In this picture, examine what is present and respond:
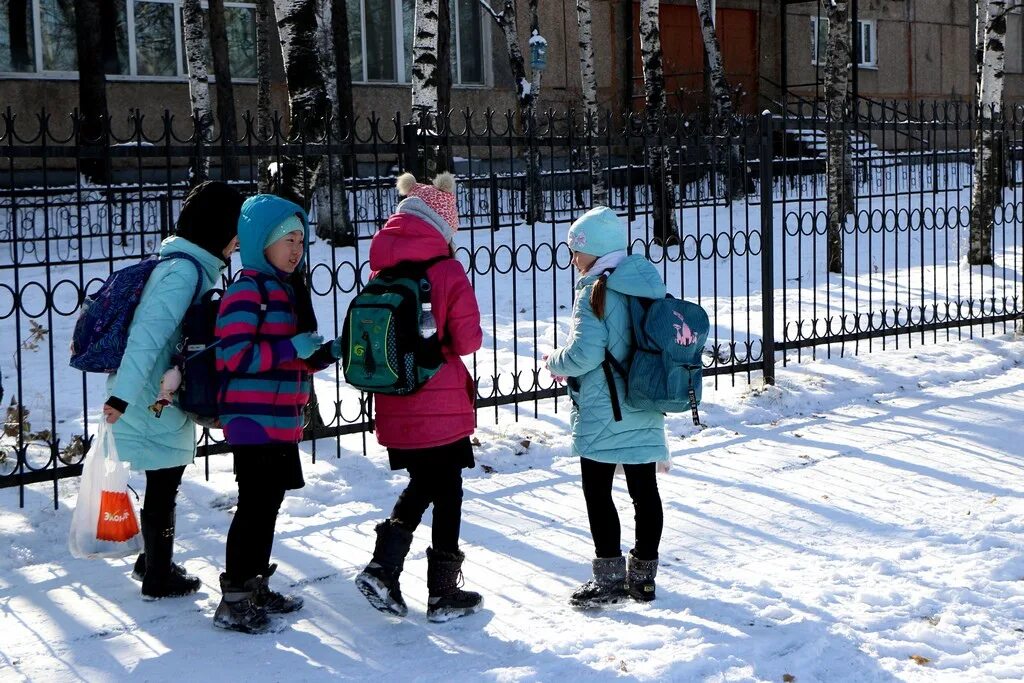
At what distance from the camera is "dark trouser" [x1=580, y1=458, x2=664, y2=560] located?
4.86m

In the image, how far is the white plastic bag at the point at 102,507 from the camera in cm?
480

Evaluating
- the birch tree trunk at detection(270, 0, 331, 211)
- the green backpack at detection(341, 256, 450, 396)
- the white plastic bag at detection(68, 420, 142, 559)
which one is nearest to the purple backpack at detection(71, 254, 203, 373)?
the white plastic bag at detection(68, 420, 142, 559)

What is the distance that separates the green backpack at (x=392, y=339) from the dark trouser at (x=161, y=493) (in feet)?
2.97

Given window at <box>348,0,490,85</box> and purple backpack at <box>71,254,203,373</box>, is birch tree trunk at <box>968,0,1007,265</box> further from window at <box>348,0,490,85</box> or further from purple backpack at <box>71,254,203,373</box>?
purple backpack at <box>71,254,203,373</box>

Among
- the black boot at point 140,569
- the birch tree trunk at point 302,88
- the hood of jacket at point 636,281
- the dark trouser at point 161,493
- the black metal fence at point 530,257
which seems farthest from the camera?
the birch tree trunk at point 302,88

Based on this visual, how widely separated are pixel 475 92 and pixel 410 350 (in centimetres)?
1997

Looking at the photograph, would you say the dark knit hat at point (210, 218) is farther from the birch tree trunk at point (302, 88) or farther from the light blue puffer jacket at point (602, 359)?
the birch tree trunk at point (302, 88)

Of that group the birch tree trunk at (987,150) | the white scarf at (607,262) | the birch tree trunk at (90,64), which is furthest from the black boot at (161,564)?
the birch tree trunk at (90,64)

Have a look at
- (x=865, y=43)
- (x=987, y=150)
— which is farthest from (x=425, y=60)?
(x=865, y=43)

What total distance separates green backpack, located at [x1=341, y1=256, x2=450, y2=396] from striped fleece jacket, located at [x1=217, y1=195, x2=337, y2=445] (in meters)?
0.14

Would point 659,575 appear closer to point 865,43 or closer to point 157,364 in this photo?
point 157,364

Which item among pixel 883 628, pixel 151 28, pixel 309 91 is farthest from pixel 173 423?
pixel 151 28

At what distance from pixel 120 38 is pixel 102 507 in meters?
17.7

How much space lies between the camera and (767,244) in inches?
355
